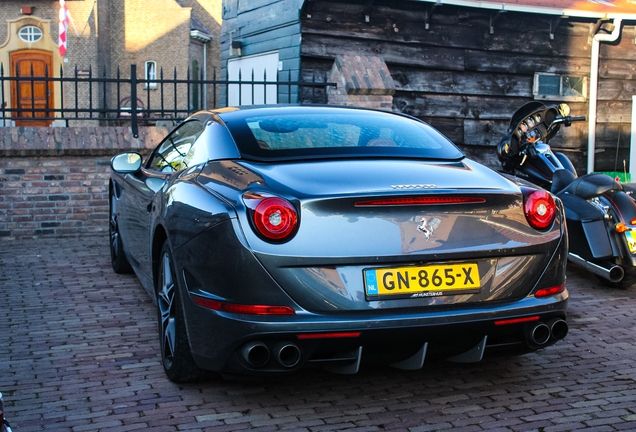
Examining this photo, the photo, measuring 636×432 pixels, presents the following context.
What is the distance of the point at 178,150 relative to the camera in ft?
16.5

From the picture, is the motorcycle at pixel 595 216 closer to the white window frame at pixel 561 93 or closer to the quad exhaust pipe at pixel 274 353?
the quad exhaust pipe at pixel 274 353

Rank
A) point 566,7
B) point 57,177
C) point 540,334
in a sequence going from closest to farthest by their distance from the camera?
point 540,334 → point 57,177 → point 566,7

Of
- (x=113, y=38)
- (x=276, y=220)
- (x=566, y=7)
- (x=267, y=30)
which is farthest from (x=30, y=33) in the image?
(x=276, y=220)

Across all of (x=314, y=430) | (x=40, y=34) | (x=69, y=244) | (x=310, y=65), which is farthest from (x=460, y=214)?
(x=40, y=34)

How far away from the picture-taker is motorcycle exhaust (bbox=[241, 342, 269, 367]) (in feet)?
11.3

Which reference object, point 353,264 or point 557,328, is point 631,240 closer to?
point 557,328

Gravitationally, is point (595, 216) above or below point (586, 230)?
above

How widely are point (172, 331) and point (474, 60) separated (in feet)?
33.5

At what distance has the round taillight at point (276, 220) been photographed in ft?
11.2

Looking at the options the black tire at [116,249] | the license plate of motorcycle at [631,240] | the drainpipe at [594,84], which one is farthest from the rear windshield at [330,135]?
the drainpipe at [594,84]

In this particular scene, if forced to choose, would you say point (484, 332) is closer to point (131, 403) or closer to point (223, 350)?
point (223, 350)

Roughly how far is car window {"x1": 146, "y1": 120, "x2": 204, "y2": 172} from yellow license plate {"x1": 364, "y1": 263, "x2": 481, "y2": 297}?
1.50 m

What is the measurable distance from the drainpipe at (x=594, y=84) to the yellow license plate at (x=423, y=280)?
1149 cm

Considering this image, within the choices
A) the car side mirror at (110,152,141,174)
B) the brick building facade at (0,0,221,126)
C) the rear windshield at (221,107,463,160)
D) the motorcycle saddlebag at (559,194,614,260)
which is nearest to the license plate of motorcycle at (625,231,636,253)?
the motorcycle saddlebag at (559,194,614,260)
